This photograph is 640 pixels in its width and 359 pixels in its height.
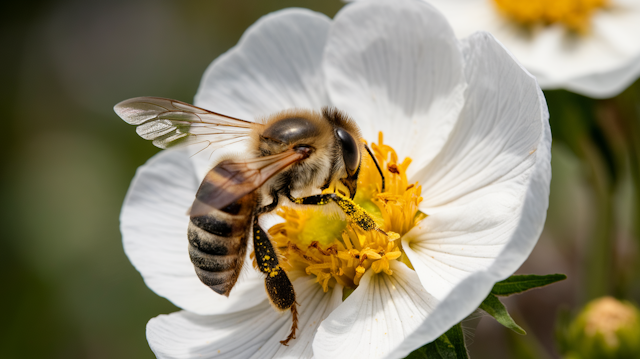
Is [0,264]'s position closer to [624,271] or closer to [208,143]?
[208,143]

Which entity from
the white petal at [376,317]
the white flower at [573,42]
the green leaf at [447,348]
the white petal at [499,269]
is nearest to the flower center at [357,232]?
the white petal at [376,317]

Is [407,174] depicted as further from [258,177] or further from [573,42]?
[573,42]

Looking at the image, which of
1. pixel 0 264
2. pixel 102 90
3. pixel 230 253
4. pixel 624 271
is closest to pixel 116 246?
pixel 0 264

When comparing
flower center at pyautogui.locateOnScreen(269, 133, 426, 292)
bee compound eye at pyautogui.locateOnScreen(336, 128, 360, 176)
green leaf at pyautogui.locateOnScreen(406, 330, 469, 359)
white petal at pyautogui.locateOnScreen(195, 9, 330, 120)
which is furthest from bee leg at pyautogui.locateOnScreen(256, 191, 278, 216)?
white petal at pyautogui.locateOnScreen(195, 9, 330, 120)

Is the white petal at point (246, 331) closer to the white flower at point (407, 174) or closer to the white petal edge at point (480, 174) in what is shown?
the white flower at point (407, 174)

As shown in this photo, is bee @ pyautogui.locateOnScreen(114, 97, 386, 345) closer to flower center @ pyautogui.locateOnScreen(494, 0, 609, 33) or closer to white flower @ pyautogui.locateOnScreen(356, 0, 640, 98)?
white flower @ pyautogui.locateOnScreen(356, 0, 640, 98)
